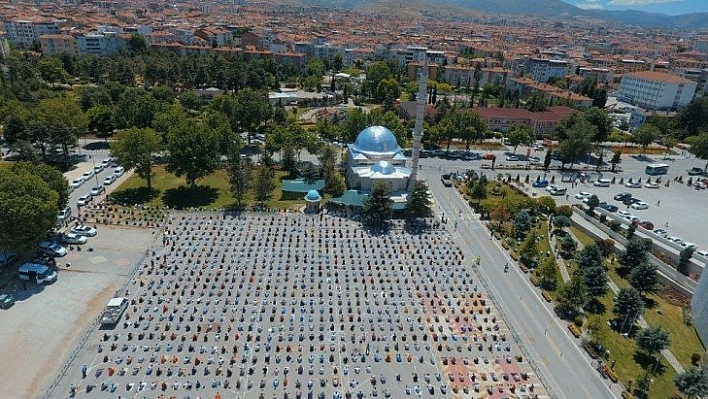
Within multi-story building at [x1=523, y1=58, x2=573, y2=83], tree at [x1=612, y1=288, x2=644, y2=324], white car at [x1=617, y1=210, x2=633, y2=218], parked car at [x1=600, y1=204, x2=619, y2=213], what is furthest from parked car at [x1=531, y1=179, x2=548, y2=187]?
multi-story building at [x1=523, y1=58, x2=573, y2=83]

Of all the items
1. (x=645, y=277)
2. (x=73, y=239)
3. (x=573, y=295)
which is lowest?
(x=73, y=239)

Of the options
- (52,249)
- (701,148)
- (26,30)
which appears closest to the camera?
(52,249)

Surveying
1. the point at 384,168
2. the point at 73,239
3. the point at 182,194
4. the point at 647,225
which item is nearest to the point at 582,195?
the point at 647,225

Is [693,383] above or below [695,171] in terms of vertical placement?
above

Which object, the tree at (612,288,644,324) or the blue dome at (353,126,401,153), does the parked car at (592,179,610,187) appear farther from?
the tree at (612,288,644,324)

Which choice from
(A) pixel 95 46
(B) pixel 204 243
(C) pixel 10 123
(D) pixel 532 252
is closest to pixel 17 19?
(A) pixel 95 46

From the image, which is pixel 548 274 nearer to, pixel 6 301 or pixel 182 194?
pixel 182 194

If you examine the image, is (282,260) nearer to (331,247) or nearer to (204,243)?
(331,247)
